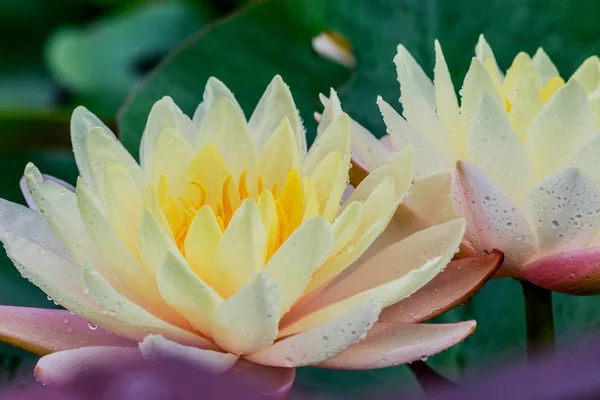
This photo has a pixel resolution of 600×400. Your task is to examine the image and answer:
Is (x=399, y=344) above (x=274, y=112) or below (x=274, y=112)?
below

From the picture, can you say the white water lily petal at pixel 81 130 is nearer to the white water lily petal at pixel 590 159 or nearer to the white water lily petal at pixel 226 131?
the white water lily petal at pixel 226 131

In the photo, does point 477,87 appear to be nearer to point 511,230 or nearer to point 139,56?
point 511,230

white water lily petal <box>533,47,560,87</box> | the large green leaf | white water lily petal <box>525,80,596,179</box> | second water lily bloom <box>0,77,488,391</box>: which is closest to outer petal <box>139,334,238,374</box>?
second water lily bloom <box>0,77,488,391</box>

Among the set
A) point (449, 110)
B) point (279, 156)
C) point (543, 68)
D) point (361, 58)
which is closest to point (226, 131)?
point (279, 156)

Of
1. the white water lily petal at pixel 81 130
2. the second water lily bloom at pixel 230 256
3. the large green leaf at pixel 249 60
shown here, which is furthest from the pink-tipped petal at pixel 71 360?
the large green leaf at pixel 249 60

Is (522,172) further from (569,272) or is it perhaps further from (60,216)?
(60,216)

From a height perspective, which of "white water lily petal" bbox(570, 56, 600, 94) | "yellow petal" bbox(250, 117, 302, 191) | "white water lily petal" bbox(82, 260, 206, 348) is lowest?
"white water lily petal" bbox(82, 260, 206, 348)

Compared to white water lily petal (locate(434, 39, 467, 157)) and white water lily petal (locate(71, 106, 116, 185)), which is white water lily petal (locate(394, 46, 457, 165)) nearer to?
white water lily petal (locate(434, 39, 467, 157))
